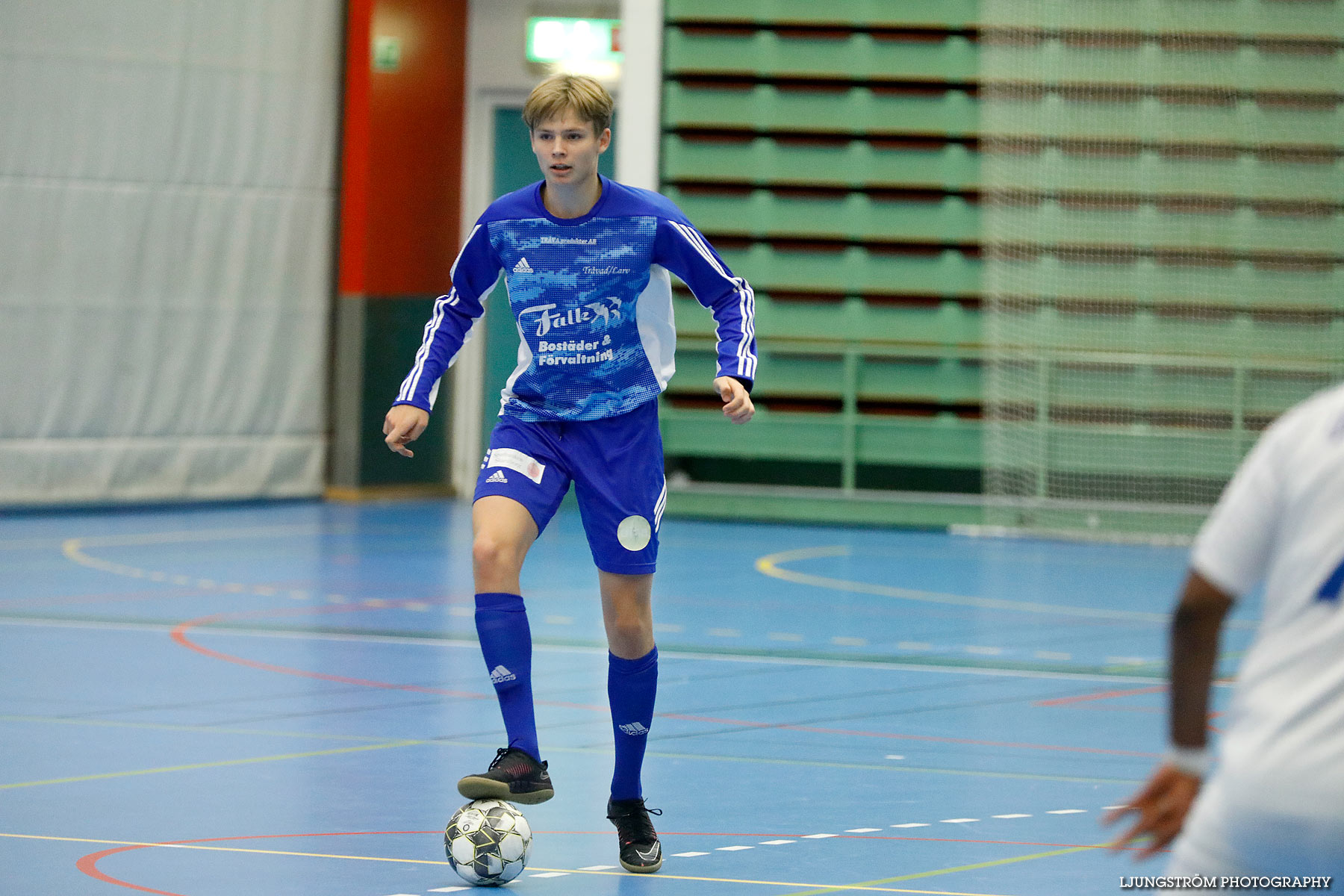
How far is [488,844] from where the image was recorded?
162 inches

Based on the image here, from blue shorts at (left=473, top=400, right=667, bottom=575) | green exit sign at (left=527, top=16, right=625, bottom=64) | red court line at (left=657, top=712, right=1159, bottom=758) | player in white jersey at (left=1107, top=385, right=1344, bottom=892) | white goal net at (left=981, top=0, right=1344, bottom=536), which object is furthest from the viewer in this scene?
green exit sign at (left=527, top=16, right=625, bottom=64)

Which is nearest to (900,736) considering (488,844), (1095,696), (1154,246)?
(1095,696)

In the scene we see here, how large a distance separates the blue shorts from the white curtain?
944 cm

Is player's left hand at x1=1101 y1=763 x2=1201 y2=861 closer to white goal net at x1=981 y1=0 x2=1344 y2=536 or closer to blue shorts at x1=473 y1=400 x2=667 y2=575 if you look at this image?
blue shorts at x1=473 y1=400 x2=667 y2=575

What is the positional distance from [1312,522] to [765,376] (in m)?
12.1

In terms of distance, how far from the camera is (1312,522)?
2129 millimetres

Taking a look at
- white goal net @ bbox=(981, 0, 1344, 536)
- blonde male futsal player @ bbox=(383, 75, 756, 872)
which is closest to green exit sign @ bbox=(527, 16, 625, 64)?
white goal net @ bbox=(981, 0, 1344, 536)

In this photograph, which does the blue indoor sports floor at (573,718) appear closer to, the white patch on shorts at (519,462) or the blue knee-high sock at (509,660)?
the blue knee-high sock at (509,660)

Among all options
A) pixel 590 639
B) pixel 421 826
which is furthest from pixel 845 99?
pixel 421 826

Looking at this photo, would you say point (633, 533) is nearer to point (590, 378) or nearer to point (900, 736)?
point (590, 378)

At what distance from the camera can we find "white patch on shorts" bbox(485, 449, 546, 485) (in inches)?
177

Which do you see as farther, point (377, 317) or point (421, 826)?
point (377, 317)

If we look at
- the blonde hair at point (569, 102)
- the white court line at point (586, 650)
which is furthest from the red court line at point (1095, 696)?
the blonde hair at point (569, 102)

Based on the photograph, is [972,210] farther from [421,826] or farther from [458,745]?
[421,826]
